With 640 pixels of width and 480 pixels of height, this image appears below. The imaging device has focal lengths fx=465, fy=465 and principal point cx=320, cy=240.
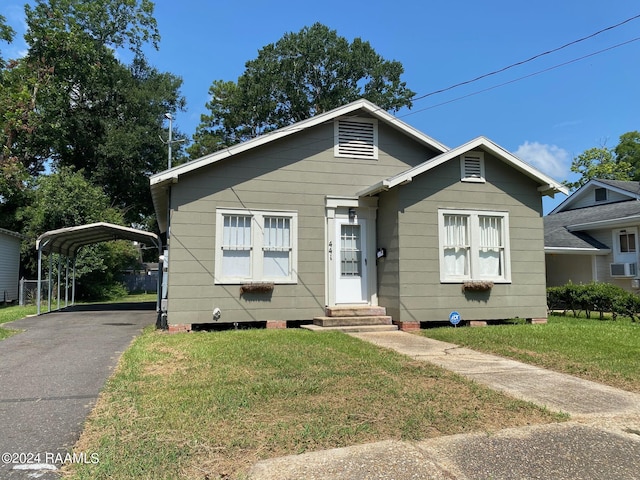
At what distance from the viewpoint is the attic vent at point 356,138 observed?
10789 millimetres

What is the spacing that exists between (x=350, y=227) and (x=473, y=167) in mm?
3066

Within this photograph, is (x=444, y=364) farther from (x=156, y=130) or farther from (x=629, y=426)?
(x=156, y=130)

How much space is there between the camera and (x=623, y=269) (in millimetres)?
15898

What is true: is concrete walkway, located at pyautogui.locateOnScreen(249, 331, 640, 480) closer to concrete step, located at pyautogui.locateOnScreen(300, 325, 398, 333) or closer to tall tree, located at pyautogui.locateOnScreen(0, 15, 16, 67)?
concrete step, located at pyautogui.locateOnScreen(300, 325, 398, 333)

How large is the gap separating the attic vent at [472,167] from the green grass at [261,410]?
539 centimetres

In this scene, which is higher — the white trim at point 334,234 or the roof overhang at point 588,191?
the roof overhang at point 588,191

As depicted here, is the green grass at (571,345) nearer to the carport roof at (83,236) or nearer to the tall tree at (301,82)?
the carport roof at (83,236)

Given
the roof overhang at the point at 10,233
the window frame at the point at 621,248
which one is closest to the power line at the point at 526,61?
the window frame at the point at 621,248

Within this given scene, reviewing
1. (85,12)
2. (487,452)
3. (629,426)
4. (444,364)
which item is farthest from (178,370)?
(85,12)

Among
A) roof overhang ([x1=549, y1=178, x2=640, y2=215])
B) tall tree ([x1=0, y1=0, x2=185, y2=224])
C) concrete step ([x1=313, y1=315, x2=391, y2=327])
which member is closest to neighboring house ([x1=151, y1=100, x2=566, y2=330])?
concrete step ([x1=313, y1=315, x2=391, y2=327])

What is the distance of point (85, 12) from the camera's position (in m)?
31.4

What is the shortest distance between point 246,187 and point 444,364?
576 centimetres

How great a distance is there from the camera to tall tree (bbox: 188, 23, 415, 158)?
34469 millimetres

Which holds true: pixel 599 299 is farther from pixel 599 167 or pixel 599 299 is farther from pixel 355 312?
pixel 599 167
